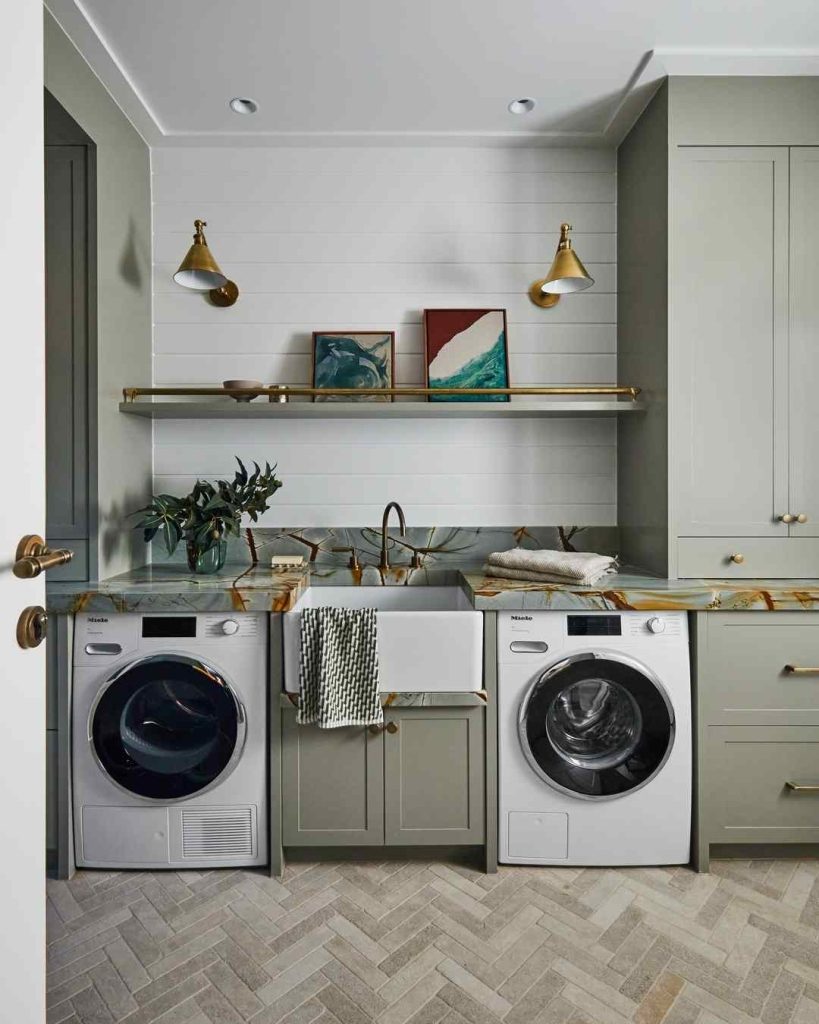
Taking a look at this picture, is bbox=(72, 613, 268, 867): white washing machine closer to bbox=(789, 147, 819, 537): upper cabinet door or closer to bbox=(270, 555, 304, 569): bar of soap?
bbox=(270, 555, 304, 569): bar of soap

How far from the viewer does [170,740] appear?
188cm

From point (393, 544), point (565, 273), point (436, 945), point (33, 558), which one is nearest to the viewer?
point (33, 558)

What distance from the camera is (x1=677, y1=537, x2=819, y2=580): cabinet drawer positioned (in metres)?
2.10

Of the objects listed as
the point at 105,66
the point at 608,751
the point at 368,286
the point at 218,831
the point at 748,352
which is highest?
the point at 105,66

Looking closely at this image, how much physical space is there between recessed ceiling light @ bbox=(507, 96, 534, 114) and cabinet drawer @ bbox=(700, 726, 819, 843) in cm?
232

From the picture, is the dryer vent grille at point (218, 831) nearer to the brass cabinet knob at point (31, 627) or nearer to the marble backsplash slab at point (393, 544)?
the marble backsplash slab at point (393, 544)

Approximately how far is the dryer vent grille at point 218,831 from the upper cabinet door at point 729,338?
175 cm

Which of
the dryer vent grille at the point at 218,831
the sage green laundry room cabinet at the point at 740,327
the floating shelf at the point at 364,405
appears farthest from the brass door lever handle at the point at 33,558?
the sage green laundry room cabinet at the point at 740,327

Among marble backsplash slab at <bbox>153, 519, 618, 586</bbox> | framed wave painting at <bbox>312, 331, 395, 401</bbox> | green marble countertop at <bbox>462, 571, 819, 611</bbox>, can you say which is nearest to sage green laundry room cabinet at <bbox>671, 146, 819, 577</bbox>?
green marble countertop at <bbox>462, 571, 819, 611</bbox>

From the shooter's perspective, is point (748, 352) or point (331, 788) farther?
point (748, 352)

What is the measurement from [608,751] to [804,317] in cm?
163

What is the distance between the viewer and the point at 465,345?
99.3 inches

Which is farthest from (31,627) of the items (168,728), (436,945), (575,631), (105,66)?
(105,66)

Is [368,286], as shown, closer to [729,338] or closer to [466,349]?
[466,349]
